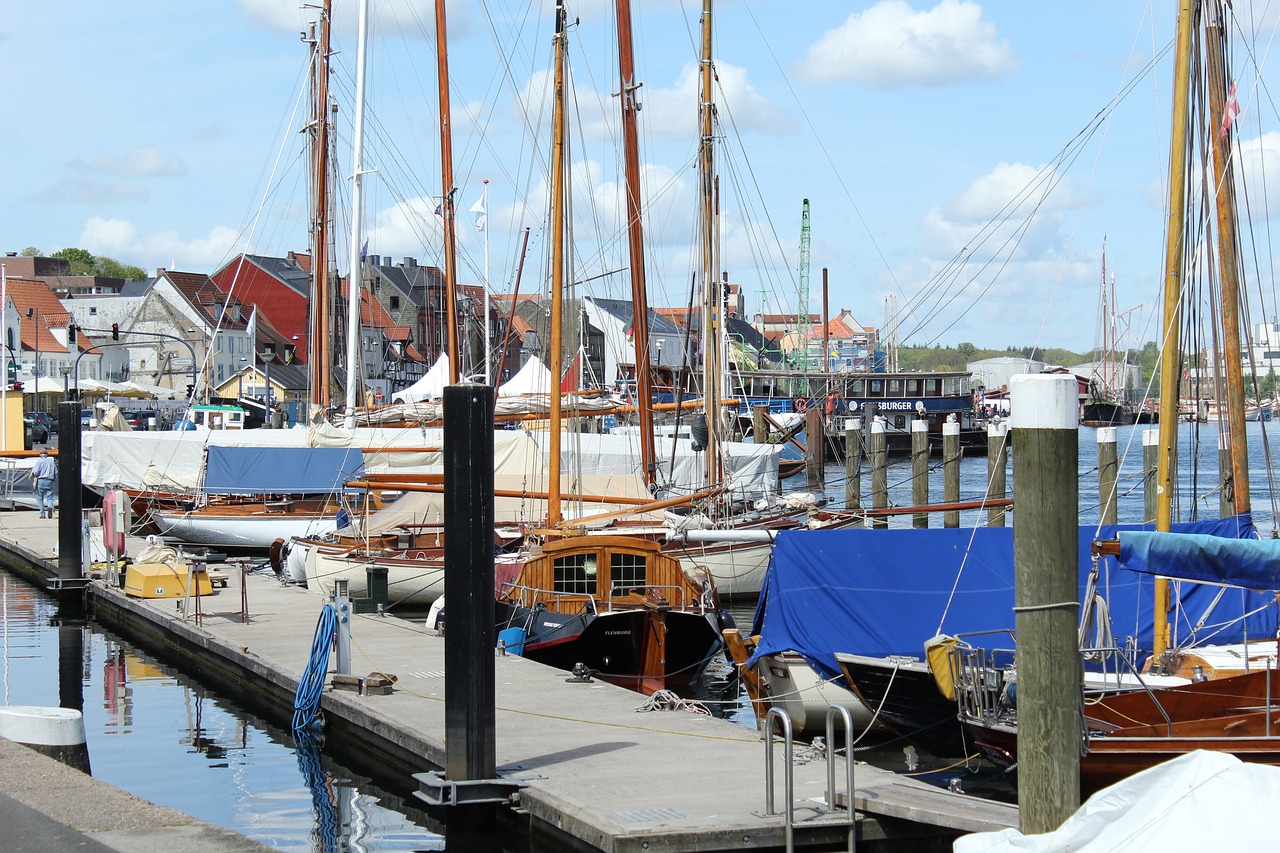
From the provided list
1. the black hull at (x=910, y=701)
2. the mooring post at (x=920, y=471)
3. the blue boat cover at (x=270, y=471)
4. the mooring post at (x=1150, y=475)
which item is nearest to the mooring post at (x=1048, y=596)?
the black hull at (x=910, y=701)

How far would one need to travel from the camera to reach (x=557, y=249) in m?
23.8

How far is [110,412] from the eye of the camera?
52250mm

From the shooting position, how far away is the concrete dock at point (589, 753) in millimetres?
10938

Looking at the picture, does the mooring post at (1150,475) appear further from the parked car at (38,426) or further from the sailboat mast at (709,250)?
the parked car at (38,426)

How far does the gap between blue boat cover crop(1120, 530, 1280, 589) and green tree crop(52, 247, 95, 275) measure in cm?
17842

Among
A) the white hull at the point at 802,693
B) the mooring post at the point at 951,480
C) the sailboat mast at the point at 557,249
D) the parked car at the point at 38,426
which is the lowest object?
the white hull at the point at 802,693

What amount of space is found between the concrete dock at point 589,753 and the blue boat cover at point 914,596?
6.67ft

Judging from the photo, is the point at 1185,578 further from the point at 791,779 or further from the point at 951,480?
the point at 951,480

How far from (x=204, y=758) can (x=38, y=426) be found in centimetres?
6226

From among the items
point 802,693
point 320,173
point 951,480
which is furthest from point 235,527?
point 802,693

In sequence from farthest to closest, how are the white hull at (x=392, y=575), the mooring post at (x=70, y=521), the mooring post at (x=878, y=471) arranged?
the mooring post at (x=878, y=471)
the white hull at (x=392, y=575)
the mooring post at (x=70, y=521)

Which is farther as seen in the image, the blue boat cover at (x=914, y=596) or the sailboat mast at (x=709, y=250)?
the sailboat mast at (x=709, y=250)

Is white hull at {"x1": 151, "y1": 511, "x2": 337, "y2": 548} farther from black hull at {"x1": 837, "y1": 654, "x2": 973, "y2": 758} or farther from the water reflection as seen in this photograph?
black hull at {"x1": 837, "y1": 654, "x2": 973, "y2": 758}

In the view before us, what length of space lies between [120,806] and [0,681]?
12147 millimetres
